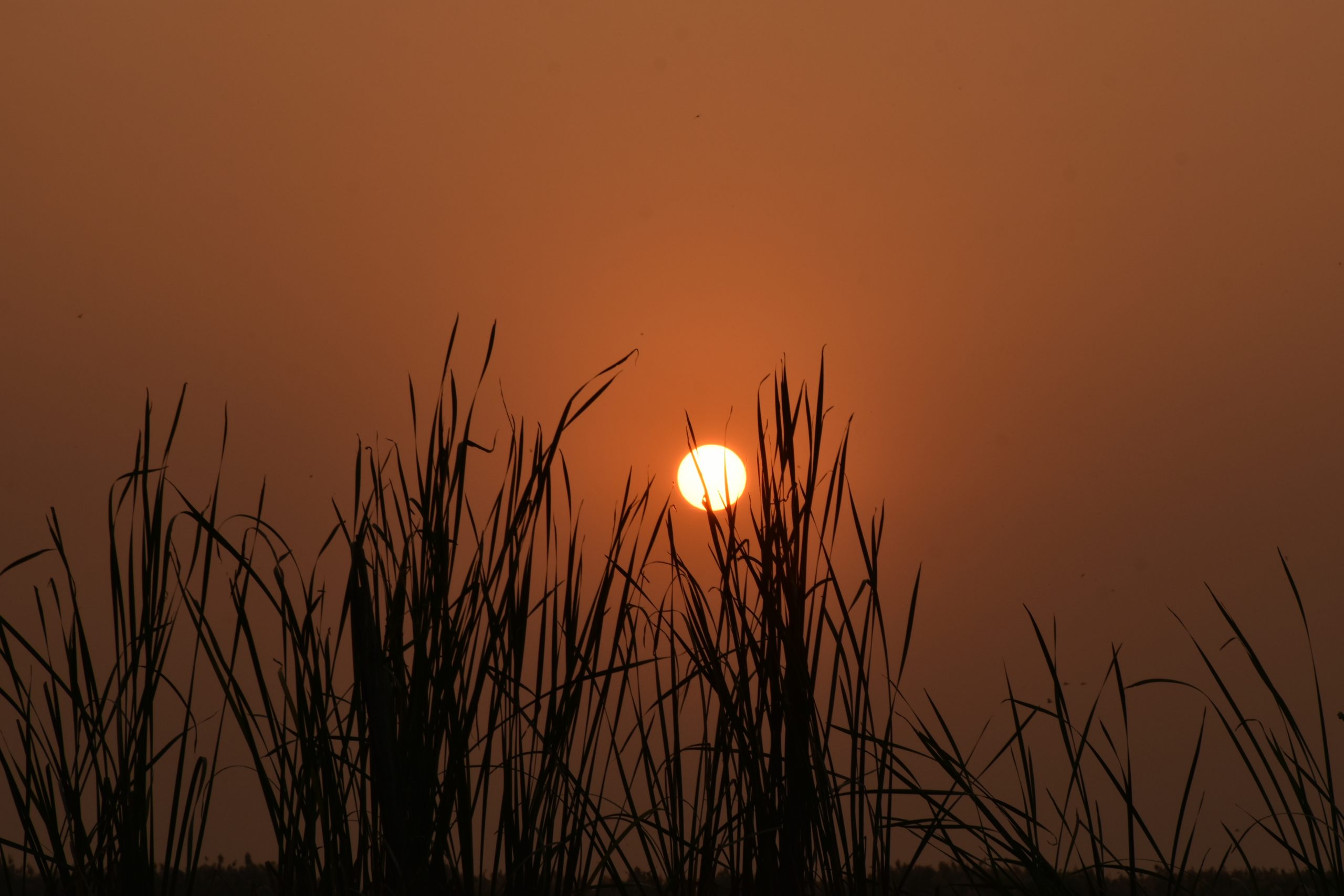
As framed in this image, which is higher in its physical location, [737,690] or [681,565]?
[681,565]

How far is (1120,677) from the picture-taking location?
0.97 metres

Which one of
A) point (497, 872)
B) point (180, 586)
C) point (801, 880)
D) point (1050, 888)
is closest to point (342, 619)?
point (180, 586)

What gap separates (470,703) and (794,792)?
313 millimetres

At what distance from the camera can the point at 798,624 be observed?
3.10ft

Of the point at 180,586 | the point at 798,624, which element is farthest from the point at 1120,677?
the point at 180,586

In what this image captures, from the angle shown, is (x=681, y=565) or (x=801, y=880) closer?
(x=801, y=880)

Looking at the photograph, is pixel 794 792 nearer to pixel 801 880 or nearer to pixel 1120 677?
pixel 801 880

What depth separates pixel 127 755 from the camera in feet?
2.89

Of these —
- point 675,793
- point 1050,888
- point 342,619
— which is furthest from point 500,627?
point 1050,888

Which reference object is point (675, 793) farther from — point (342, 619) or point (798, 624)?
point (342, 619)

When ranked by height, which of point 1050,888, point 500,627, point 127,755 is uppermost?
point 500,627

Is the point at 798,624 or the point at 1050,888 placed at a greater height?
the point at 798,624

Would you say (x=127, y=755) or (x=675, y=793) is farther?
(x=675, y=793)

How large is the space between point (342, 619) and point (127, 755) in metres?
0.21
